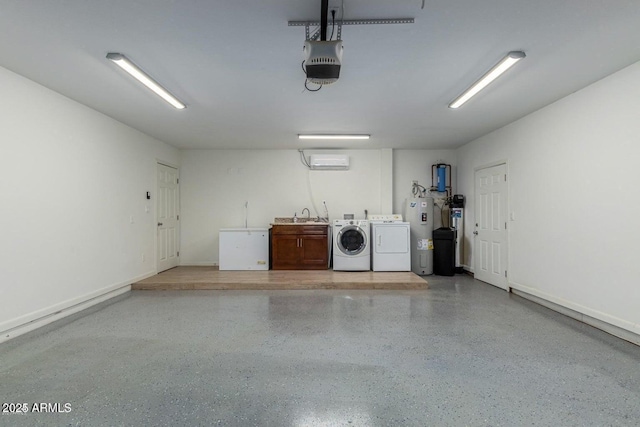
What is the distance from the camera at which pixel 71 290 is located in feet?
11.8

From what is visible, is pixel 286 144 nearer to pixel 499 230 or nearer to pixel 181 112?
pixel 181 112

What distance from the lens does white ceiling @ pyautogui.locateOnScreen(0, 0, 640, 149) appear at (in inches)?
81.0

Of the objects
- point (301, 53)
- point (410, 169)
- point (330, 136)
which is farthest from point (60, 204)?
point (410, 169)

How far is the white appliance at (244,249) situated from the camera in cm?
579

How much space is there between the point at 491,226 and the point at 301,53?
427cm

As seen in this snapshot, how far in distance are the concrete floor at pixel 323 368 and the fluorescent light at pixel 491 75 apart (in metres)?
2.56

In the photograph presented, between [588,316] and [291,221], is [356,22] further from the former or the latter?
[291,221]

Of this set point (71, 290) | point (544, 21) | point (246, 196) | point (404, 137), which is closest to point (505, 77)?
point (544, 21)

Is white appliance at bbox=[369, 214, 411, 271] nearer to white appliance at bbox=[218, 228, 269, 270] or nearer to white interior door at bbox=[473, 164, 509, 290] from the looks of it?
white interior door at bbox=[473, 164, 509, 290]

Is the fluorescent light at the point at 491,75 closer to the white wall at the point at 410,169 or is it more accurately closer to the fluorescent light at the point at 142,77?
the white wall at the point at 410,169

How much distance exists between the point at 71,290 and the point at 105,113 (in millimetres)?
2366

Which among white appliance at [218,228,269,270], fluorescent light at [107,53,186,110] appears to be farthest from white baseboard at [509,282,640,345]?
fluorescent light at [107,53,186,110]

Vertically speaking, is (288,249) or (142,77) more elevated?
(142,77)

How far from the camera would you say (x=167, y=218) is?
592cm
